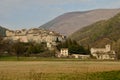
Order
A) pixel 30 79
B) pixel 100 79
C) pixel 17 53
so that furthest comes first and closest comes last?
pixel 17 53 < pixel 100 79 < pixel 30 79

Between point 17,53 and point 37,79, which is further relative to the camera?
point 17,53

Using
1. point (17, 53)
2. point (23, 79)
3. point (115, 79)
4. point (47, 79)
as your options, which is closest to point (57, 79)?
point (47, 79)

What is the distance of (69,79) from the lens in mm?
36312

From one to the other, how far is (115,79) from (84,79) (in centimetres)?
365

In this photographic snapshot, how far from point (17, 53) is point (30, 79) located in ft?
519

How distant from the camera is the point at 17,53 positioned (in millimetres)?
191875

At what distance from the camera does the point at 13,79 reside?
35.7 metres

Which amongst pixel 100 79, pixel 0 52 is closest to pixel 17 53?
pixel 0 52

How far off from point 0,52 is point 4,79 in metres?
164

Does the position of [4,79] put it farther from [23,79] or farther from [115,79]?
[115,79]

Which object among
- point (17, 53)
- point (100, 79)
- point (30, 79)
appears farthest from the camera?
point (17, 53)

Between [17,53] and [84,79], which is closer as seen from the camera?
[84,79]

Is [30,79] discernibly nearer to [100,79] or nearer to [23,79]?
[23,79]

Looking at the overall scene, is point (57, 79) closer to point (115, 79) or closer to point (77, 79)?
point (77, 79)
